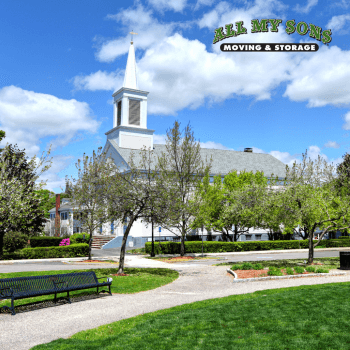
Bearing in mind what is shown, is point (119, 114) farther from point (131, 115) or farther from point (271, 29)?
point (271, 29)

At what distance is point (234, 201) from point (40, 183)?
86.4 ft

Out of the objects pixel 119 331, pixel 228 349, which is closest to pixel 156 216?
pixel 119 331

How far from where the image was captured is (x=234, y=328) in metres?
7.62

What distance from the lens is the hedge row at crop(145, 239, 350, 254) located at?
1259 inches

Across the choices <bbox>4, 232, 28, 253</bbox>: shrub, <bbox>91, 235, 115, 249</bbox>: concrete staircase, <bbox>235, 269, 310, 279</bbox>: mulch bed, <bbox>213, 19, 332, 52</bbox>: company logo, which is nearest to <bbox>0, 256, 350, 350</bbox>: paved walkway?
<bbox>235, 269, 310, 279</bbox>: mulch bed

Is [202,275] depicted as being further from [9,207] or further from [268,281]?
[9,207]

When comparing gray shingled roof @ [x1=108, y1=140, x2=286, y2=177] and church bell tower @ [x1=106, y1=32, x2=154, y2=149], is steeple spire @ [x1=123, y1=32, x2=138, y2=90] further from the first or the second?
gray shingled roof @ [x1=108, y1=140, x2=286, y2=177]

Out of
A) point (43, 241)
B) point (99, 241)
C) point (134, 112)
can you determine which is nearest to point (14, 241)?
point (43, 241)

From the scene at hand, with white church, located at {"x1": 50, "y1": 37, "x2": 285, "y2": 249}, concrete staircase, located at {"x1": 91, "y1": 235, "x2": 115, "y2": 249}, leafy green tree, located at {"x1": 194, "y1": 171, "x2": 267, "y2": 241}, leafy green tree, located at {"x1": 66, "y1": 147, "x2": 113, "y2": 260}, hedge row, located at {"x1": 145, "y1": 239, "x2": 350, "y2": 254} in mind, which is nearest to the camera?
leafy green tree, located at {"x1": 66, "y1": 147, "x2": 113, "y2": 260}

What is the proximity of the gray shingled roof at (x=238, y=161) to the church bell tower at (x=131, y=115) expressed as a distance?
146cm

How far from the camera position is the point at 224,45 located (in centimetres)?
1581

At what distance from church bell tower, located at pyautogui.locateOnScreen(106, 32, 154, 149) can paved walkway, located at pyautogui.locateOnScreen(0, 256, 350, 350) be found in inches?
1305

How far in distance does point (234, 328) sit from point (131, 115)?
42.3 m

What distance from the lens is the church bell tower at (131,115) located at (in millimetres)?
46969
